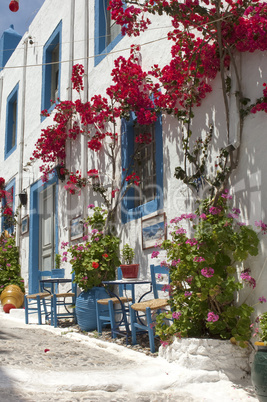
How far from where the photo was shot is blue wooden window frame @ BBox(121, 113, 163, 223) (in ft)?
18.9

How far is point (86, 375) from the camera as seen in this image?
12.5ft

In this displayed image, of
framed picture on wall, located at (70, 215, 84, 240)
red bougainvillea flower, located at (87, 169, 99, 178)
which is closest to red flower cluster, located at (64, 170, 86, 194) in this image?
red bougainvillea flower, located at (87, 169, 99, 178)

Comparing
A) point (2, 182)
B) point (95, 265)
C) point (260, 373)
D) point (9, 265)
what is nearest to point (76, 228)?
point (95, 265)

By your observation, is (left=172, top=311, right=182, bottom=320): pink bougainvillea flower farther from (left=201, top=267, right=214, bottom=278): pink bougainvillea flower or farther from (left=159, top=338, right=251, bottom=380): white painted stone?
(left=201, top=267, right=214, bottom=278): pink bougainvillea flower

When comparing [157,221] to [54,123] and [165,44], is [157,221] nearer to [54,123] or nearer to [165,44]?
[165,44]

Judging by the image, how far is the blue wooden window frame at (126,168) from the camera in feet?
18.9

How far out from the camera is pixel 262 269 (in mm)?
4004

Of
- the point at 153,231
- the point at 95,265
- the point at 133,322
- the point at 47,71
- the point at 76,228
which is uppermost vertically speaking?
the point at 47,71

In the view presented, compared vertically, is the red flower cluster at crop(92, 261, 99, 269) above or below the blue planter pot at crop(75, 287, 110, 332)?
above

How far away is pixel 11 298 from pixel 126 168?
406cm

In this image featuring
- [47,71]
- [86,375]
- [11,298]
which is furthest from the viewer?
[47,71]

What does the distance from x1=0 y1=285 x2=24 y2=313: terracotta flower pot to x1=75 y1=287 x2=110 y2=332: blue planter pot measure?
10.2 ft

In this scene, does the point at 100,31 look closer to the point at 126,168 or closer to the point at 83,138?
the point at 83,138

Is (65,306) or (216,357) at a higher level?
(65,306)
